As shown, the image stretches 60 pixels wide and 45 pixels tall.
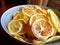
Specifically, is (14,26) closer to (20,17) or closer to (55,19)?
(20,17)

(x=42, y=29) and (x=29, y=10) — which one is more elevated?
(x=29, y=10)

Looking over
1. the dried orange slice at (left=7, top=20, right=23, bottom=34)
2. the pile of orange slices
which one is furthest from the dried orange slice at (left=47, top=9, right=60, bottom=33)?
the dried orange slice at (left=7, top=20, right=23, bottom=34)

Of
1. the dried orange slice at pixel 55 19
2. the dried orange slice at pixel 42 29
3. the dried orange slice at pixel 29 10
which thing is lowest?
the dried orange slice at pixel 42 29

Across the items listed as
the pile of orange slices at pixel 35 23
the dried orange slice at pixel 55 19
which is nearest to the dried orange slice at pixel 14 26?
the pile of orange slices at pixel 35 23

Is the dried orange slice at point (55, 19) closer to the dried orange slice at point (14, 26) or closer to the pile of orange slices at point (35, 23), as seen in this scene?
the pile of orange slices at point (35, 23)

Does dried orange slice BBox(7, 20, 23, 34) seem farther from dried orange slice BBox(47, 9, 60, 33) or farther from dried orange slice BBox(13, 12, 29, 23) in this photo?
dried orange slice BBox(47, 9, 60, 33)

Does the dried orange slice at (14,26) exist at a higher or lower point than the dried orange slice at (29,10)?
lower

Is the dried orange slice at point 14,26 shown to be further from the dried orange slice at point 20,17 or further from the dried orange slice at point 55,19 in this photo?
the dried orange slice at point 55,19

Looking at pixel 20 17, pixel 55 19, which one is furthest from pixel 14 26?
pixel 55 19

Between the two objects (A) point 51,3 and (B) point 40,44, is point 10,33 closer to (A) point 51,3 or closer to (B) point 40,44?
(B) point 40,44

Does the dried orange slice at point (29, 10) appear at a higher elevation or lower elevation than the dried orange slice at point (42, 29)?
higher
